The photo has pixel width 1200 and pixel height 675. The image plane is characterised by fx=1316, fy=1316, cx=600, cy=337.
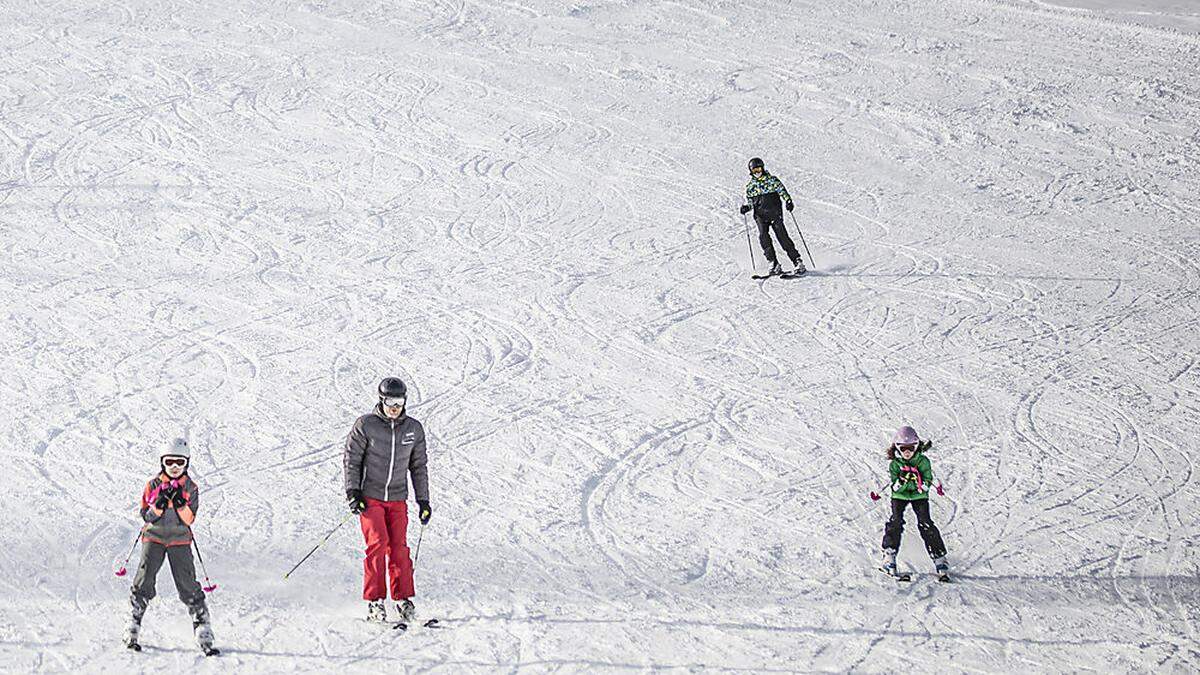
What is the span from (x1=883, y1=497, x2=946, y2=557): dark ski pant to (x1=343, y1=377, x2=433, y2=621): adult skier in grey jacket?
9.02 feet

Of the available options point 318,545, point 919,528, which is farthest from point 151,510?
point 919,528

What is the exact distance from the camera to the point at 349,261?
13.8 meters

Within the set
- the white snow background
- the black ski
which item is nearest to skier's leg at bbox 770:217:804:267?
the white snow background

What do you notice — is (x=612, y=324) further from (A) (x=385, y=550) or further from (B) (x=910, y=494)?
(A) (x=385, y=550)

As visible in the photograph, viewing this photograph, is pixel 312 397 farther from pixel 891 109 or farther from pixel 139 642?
pixel 891 109

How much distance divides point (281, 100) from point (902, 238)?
31.4 feet

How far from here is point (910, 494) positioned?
24.8 ft

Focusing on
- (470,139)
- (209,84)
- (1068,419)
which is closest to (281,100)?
(209,84)

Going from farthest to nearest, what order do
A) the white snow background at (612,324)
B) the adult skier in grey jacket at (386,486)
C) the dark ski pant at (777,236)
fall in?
the dark ski pant at (777,236) < the white snow background at (612,324) < the adult skier in grey jacket at (386,486)

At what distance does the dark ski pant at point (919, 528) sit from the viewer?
301 inches

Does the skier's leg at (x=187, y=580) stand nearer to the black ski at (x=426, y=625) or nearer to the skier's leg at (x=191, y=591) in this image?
the skier's leg at (x=191, y=591)

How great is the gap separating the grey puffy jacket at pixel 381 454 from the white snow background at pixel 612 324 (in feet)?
2.65

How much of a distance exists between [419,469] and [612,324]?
18.2 ft

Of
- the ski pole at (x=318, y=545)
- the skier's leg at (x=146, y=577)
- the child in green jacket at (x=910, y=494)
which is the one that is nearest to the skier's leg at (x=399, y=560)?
the ski pole at (x=318, y=545)
